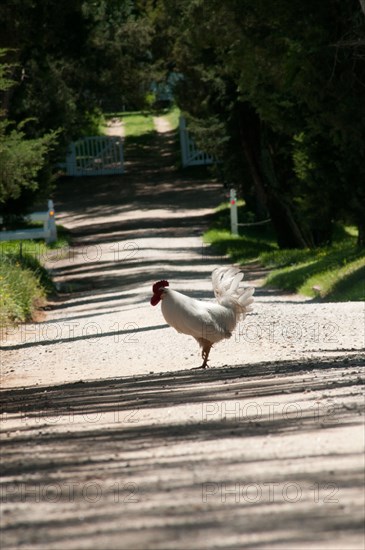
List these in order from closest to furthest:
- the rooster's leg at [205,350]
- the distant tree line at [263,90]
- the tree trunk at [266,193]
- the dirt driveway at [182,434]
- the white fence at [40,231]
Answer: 1. the dirt driveway at [182,434]
2. the rooster's leg at [205,350]
3. the distant tree line at [263,90]
4. the white fence at [40,231]
5. the tree trunk at [266,193]

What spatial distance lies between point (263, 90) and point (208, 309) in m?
15.5

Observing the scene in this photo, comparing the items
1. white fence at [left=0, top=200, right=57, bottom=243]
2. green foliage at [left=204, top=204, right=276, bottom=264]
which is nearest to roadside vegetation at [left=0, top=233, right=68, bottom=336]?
white fence at [left=0, top=200, right=57, bottom=243]

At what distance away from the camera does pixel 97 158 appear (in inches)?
2500

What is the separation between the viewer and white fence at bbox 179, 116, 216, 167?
61.8 meters

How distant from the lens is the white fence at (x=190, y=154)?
6181 centimetres

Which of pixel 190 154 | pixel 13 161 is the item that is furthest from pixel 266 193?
pixel 190 154

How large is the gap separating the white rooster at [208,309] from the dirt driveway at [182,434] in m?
0.46

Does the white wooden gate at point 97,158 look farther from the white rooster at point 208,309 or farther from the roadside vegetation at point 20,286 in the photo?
the white rooster at point 208,309

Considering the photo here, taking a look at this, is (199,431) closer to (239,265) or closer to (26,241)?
(239,265)

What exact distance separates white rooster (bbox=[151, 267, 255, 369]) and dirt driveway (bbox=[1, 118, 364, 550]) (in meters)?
0.46

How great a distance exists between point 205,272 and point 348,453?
22.6 m

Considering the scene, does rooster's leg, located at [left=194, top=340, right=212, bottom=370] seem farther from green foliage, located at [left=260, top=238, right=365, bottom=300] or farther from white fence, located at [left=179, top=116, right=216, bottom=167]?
white fence, located at [left=179, top=116, right=216, bottom=167]

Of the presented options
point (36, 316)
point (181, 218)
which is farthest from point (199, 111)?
point (36, 316)

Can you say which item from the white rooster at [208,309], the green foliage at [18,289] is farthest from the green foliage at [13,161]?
the white rooster at [208,309]
